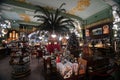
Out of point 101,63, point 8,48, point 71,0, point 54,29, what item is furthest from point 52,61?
point 8,48

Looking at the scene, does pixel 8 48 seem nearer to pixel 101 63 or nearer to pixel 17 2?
pixel 17 2

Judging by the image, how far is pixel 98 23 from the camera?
8430 mm

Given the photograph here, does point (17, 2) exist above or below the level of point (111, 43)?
above

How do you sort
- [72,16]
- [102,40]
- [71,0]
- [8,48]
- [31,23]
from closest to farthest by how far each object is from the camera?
[71,0]
[102,40]
[72,16]
[8,48]
[31,23]

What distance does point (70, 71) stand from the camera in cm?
252

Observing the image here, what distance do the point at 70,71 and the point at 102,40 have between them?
20.5 ft

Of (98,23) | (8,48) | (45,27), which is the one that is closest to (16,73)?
(45,27)

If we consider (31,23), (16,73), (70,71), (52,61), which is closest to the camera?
(70,71)

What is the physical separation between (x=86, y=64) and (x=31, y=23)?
11859mm

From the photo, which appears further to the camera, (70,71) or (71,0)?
(71,0)

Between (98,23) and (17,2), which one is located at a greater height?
(17,2)

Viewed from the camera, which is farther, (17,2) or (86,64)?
(17,2)

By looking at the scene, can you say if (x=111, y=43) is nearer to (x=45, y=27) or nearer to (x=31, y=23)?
(x=45, y=27)

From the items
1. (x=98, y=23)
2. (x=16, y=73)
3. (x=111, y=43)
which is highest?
(x=98, y=23)
